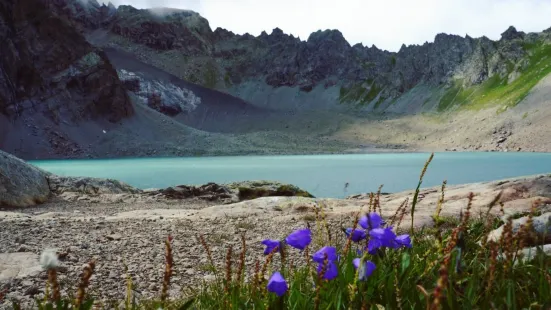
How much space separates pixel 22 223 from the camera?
9.45 meters

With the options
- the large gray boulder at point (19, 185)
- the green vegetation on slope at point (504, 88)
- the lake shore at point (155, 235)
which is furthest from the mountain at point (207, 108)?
the lake shore at point (155, 235)

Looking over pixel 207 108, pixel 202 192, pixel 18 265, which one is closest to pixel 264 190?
pixel 202 192

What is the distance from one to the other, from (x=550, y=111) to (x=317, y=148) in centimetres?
5956

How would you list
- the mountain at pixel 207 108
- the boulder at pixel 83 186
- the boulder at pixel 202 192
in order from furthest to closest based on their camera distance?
the mountain at pixel 207 108 < the boulder at pixel 202 192 < the boulder at pixel 83 186

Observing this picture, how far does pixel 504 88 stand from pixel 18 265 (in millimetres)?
159033

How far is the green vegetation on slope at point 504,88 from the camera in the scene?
413ft

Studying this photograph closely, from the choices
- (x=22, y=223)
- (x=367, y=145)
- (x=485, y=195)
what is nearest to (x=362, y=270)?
(x=22, y=223)

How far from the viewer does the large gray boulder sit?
16.7 meters

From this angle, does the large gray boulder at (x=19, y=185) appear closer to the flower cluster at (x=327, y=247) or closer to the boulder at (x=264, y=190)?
the boulder at (x=264, y=190)

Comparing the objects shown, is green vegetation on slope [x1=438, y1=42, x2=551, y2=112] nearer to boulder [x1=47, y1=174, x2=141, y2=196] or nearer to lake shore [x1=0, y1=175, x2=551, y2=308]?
boulder [x1=47, y1=174, x2=141, y2=196]

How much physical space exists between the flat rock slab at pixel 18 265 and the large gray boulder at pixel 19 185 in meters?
12.1

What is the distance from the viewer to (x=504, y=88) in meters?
140

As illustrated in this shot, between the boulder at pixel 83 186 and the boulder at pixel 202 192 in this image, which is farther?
the boulder at pixel 202 192

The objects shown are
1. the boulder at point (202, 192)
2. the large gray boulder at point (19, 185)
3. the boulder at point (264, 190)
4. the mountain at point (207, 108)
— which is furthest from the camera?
the mountain at point (207, 108)
